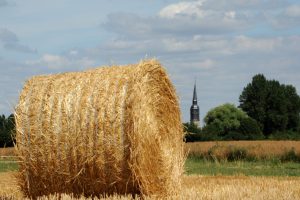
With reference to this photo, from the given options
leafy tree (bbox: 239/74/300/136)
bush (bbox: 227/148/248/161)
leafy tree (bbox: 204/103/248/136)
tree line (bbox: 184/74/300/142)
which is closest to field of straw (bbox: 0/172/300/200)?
bush (bbox: 227/148/248/161)

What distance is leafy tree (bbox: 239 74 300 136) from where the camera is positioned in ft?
268

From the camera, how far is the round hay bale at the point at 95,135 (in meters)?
10.5

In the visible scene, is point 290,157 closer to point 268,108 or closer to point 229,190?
point 229,190

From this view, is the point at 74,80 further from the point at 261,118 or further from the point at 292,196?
the point at 261,118

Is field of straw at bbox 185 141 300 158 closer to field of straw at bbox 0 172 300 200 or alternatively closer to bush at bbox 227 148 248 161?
bush at bbox 227 148 248 161

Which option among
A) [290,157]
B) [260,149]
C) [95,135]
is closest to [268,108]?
[260,149]

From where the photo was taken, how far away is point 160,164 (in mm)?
11156

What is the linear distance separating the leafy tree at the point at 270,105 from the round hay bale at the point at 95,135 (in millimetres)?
71212

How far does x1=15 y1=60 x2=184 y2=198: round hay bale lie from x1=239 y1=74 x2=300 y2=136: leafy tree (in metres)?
71.2

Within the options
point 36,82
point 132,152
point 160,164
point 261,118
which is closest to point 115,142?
point 132,152

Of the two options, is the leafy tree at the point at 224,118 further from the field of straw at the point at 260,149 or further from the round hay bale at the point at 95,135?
the round hay bale at the point at 95,135

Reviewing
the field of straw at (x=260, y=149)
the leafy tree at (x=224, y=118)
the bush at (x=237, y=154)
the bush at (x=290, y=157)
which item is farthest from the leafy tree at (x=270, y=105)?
the bush at (x=290, y=157)

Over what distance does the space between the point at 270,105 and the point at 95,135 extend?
74301 mm

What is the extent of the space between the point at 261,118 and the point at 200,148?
175 ft
